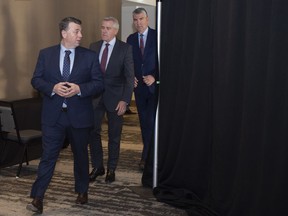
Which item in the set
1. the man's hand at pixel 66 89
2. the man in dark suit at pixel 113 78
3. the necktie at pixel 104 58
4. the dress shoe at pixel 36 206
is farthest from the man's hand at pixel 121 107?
the dress shoe at pixel 36 206

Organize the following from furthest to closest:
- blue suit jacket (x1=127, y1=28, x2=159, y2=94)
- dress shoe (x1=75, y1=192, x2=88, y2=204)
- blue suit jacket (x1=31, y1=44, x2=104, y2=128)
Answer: blue suit jacket (x1=127, y1=28, x2=159, y2=94) < dress shoe (x1=75, y1=192, x2=88, y2=204) < blue suit jacket (x1=31, y1=44, x2=104, y2=128)

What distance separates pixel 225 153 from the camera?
3.57 meters

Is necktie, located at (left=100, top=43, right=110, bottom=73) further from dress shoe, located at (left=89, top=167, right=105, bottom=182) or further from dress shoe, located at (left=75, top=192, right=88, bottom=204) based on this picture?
dress shoe, located at (left=75, top=192, right=88, bottom=204)

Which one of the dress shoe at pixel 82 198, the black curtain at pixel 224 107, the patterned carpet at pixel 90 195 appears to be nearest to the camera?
the black curtain at pixel 224 107

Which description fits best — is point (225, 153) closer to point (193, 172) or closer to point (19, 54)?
point (193, 172)

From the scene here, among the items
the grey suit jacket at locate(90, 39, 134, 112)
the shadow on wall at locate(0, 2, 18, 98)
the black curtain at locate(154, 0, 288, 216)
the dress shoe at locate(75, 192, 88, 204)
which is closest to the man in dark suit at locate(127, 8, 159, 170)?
the grey suit jacket at locate(90, 39, 134, 112)

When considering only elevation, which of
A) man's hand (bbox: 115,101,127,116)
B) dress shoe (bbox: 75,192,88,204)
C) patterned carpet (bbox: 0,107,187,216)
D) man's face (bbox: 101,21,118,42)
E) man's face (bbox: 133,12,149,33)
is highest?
man's face (bbox: 133,12,149,33)

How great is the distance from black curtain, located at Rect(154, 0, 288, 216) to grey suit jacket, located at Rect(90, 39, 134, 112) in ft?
1.59

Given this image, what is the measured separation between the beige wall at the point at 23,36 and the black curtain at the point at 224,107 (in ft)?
8.45

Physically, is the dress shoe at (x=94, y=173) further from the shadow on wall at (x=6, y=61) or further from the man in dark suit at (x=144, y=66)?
the shadow on wall at (x=6, y=61)

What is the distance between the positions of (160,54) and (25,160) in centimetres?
245

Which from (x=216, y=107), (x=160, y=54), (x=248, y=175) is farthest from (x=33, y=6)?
(x=248, y=175)

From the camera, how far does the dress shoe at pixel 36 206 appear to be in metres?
3.94

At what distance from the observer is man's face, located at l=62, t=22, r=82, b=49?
153 inches
